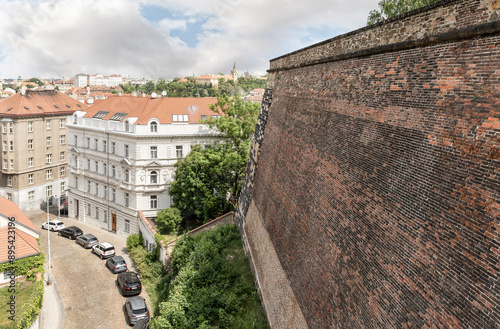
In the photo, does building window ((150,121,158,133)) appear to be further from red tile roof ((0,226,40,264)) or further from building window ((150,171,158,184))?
red tile roof ((0,226,40,264))

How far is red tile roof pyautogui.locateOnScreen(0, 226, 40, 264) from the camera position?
19434mm

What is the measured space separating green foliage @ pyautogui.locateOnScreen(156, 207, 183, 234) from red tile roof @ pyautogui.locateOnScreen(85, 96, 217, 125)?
7.26 meters

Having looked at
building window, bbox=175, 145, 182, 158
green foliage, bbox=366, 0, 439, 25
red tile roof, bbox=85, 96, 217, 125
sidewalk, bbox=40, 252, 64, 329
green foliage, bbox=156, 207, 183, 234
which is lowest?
sidewalk, bbox=40, 252, 64, 329

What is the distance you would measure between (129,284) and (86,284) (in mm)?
3580

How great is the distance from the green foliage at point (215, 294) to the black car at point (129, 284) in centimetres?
489

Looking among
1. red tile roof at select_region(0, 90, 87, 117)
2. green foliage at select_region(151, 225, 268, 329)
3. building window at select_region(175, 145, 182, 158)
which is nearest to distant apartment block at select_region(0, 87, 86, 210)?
red tile roof at select_region(0, 90, 87, 117)

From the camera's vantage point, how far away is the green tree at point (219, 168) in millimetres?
27516

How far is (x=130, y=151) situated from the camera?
30.3m

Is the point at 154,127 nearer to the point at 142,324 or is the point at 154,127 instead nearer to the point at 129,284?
the point at 129,284

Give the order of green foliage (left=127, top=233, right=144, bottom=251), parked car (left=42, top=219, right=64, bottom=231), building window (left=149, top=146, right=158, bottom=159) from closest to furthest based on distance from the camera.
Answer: green foliage (left=127, top=233, right=144, bottom=251) → building window (left=149, top=146, right=158, bottom=159) → parked car (left=42, top=219, right=64, bottom=231)

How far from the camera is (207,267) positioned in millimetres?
16203

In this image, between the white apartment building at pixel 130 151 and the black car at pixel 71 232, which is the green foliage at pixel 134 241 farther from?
the black car at pixel 71 232

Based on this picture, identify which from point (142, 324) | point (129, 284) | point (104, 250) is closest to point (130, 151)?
point (104, 250)

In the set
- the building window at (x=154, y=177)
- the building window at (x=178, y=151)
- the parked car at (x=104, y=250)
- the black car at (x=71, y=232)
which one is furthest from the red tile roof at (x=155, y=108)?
the black car at (x=71, y=232)
